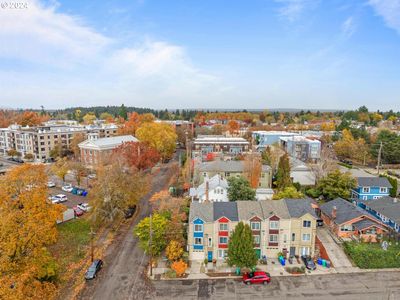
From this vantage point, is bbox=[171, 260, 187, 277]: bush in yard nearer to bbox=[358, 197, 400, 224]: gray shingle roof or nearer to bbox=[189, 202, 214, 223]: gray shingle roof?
bbox=[189, 202, 214, 223]: gray shingle roof

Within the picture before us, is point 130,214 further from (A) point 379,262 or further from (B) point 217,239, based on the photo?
(A) point 379,262

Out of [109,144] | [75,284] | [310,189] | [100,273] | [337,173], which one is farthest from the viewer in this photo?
[109,144]

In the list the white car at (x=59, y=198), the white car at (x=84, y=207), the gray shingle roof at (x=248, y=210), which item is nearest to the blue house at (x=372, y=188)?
the gray shingle roof at (x=248, y=210)

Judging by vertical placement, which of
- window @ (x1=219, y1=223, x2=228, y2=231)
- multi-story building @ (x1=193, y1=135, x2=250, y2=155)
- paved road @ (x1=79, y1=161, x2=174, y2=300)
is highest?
multi-story building @ (x1=193, y1=135, x2=250, y2=155)

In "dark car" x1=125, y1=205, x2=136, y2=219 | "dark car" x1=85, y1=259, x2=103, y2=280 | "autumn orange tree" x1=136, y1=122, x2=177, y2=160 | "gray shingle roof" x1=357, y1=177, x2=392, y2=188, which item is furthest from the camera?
"autumn orange tree" x1=136, y1=122, x2=177, y2=160

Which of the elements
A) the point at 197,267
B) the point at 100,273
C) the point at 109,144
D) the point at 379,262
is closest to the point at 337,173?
the point at 379,262

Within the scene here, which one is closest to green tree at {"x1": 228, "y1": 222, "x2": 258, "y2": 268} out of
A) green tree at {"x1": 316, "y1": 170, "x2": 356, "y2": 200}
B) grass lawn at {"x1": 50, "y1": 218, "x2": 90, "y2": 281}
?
grass lawn at {"x1": 50, "y1": 218, "x2": 90, "y2": 281}

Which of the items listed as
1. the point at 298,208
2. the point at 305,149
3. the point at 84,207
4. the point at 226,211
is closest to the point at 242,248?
the point at 226,211
